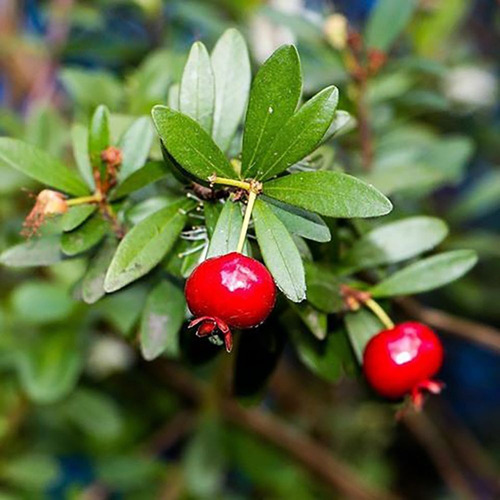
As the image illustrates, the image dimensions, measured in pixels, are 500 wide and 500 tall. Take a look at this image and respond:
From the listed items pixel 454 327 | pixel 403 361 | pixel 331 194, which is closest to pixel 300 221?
pixel 331 194

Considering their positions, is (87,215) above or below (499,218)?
above

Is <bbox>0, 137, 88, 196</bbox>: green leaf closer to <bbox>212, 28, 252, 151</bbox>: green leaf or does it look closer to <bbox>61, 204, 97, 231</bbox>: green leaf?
<bbox>61, 204, 97, 231</bbox>: green leaf

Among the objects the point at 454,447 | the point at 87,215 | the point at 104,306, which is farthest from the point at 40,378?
the point at 454,447

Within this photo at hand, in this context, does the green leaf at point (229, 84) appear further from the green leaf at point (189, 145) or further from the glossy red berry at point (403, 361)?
the glossy red berry at point (403, 361)

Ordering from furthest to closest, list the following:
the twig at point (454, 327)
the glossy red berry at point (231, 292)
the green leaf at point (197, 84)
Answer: the twig at point (454, 327)
the green leaf at point (197, 84)
the glossy red berry at point (231, 292)

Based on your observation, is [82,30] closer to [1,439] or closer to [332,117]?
[1,439]

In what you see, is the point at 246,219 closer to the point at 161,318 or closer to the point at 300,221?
the point at 300,221

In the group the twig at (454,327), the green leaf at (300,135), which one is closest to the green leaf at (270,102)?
the green leaf at (300,135)
